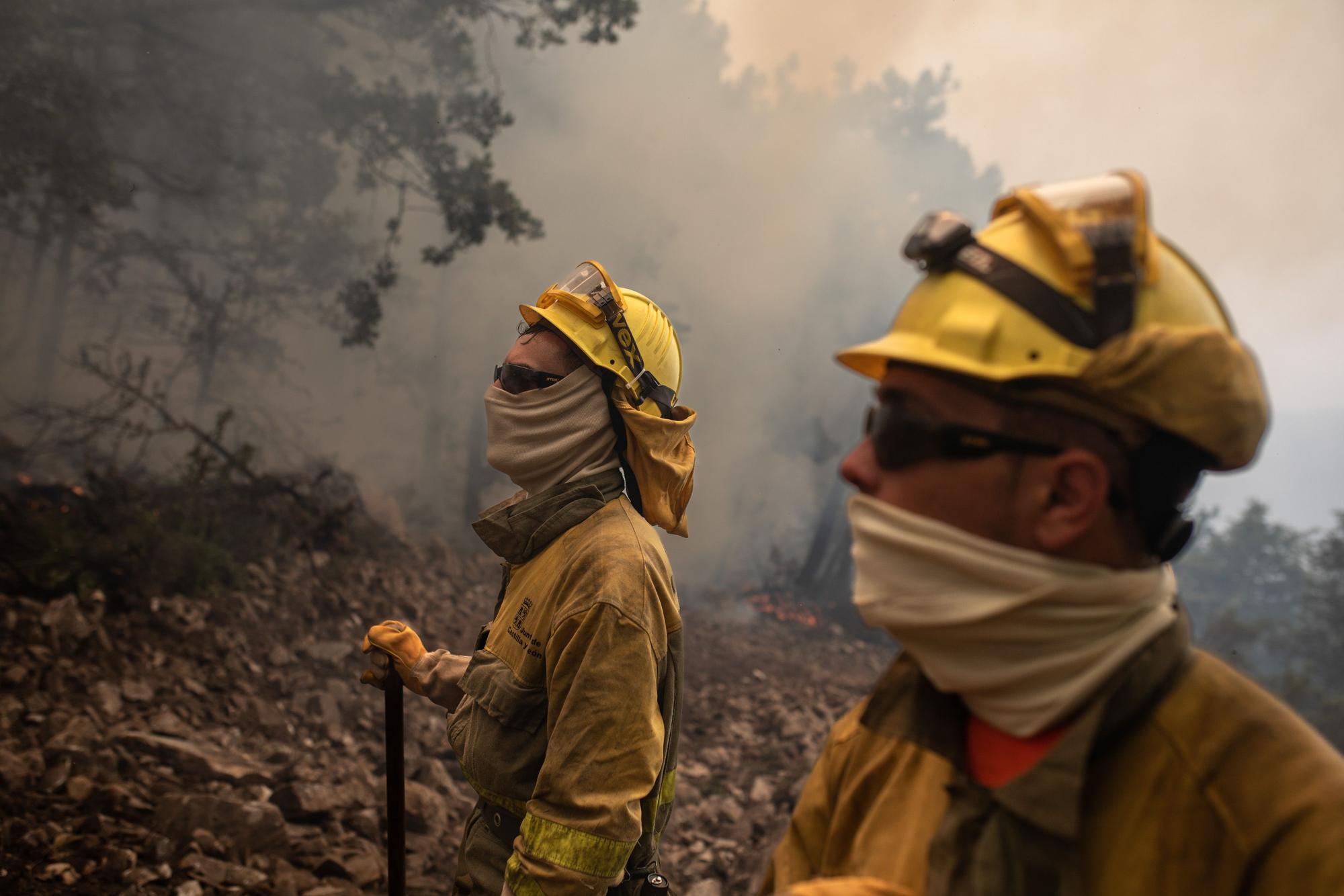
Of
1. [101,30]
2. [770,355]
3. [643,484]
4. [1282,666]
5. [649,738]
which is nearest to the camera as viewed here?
[649,738]

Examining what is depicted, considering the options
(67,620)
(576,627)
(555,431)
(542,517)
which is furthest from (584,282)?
(67,620)

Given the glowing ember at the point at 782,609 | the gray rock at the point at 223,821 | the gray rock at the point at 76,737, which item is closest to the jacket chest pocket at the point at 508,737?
the gray rock at the point at 223,821

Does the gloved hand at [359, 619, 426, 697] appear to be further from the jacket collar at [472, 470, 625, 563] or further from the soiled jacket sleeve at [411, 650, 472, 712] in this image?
the jacket collar at [472, 470, 625, 563]

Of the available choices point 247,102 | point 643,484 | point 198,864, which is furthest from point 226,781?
point 247,102

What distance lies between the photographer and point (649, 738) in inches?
83.4

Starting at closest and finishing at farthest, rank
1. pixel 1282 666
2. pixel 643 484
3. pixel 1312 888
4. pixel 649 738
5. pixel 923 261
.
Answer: pixel 1312 888 → pixel 923 261 → pixel 649 738 → pixel 643 484 → pixel 1282 666

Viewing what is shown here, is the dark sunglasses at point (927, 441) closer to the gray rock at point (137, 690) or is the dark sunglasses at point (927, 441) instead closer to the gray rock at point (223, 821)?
the gray rock at point (223, 821)

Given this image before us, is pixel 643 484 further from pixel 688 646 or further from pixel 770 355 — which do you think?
pixel 770 355

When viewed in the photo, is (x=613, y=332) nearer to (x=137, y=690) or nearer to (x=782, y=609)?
(x=137, y=690)

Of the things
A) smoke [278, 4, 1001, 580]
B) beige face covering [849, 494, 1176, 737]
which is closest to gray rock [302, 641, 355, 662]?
smoke [278, 4, 1001, 580]

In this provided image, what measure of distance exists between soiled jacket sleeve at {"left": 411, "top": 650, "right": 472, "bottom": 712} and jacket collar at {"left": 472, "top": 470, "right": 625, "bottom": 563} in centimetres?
40

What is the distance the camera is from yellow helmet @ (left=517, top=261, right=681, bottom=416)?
2.70 metres

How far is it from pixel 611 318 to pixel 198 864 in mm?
3634

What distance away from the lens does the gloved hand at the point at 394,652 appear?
2.77 m
